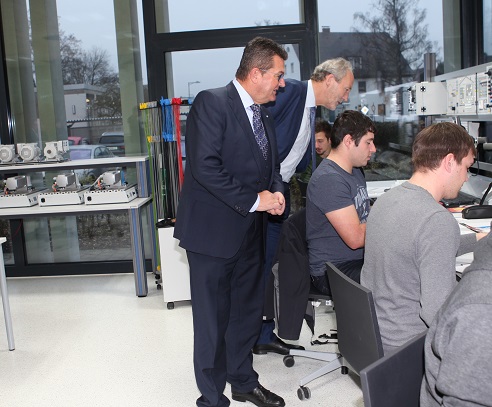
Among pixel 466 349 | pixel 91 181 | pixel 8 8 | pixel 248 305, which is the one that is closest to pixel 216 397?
pixel 248 305

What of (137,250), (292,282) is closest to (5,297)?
(137,250)

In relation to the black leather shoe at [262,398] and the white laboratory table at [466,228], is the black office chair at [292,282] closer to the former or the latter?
the black leather shoe at [262,398]

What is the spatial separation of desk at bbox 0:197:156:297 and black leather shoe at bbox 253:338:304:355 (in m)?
1.54

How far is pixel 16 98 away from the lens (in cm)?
564

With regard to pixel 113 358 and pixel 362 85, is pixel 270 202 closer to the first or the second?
pixel 113 358

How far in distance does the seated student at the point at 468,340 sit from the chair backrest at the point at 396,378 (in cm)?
14

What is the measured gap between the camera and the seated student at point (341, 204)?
269 centimetres

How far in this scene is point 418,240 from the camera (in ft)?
5.77

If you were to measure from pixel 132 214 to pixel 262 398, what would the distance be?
7.46 ft

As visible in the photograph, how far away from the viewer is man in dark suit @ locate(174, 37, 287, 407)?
2482 millimetres

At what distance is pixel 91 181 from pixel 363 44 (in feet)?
8.78

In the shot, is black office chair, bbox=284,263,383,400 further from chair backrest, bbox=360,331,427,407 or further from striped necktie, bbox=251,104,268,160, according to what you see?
striped necktie, bbox=251,104,268,160

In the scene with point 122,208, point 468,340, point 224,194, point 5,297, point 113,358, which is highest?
point 224,194

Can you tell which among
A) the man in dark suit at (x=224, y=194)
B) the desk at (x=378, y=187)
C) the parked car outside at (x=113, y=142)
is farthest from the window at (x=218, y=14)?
the man in dark suit at (x=224, y=194)
